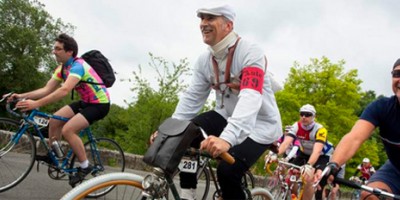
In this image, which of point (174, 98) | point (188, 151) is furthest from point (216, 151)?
point (174, 98)

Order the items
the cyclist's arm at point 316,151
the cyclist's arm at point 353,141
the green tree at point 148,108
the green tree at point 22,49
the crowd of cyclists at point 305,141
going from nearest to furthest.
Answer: the cyclist's arm at point 353,141
the cyclist's arm at point 316,151
the crowd of cyclists at point 305,141
the green tree at point 148,108
the green tree at point 22,49

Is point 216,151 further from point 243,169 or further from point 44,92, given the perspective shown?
point 44,92

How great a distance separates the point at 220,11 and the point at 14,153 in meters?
3.43

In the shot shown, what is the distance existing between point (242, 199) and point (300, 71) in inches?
1219

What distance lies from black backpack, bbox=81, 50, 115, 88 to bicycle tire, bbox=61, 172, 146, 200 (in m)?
3.16

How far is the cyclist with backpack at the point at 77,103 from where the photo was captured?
5.50m

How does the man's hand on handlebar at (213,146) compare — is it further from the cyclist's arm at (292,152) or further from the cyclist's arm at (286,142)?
the cyclist's arm at (292,152)

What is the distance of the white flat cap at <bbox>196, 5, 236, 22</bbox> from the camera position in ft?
10.8

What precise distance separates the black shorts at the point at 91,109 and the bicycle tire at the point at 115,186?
9.39ft

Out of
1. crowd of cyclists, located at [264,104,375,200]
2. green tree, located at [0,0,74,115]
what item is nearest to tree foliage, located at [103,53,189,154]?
crowd of cyclists, located at [264,104,375,200]

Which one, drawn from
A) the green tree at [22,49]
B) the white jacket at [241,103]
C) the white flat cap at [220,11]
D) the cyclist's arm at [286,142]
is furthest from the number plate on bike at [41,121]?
the green tree at [22,49]

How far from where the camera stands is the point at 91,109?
573cm

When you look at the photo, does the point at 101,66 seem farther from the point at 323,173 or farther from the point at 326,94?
the point at 326,94

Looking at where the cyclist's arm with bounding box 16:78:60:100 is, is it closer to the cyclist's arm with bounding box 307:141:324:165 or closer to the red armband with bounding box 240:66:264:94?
the red armband with bounding box 240:66:264:94
